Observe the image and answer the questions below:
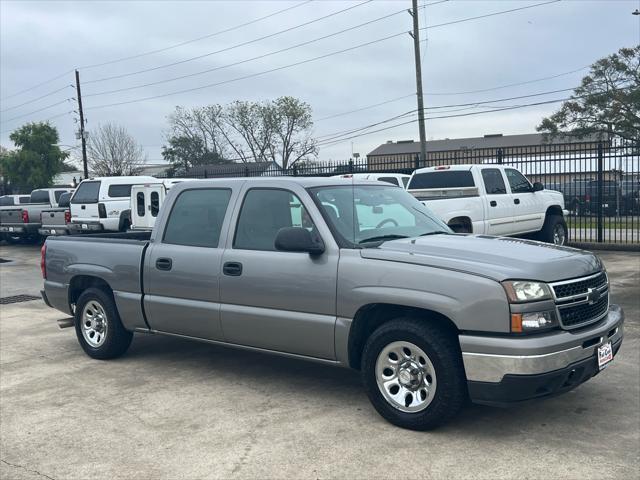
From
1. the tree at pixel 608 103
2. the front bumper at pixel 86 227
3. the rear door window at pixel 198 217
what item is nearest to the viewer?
the rear door window at pixel 198 217

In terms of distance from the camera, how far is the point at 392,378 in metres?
4.70

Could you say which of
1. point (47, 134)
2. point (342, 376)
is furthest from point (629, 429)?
point (47, 134)

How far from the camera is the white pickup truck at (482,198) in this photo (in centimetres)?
1234

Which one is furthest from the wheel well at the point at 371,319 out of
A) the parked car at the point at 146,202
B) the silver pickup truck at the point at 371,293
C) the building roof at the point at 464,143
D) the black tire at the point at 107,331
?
the building roof at the point at 464,143

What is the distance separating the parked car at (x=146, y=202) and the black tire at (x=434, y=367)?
39.7 feet

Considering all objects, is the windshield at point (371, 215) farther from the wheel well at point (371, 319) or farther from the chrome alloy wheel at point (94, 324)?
the chrome alloy wheel at point (94, 324)

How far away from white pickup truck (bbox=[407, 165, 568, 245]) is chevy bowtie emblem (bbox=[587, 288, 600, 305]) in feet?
23.6

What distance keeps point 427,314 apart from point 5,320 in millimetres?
7162

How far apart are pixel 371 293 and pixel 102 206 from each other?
607 inches

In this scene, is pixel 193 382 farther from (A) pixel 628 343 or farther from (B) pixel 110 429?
(A) pixel 628 343

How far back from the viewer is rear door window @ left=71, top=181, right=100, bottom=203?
19031 mm

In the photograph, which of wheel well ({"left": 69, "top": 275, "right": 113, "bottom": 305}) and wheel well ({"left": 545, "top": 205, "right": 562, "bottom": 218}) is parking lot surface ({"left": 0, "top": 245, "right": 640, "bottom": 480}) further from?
wheel well ({"left": 545, "top": 205, "right": 562, "bottom": 218})

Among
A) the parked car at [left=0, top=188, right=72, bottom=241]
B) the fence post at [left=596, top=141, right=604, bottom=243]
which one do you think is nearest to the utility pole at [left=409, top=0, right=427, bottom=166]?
the fence post at [left=596, top=141, right=604, bottom=243]

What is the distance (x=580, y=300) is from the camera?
451 cm
